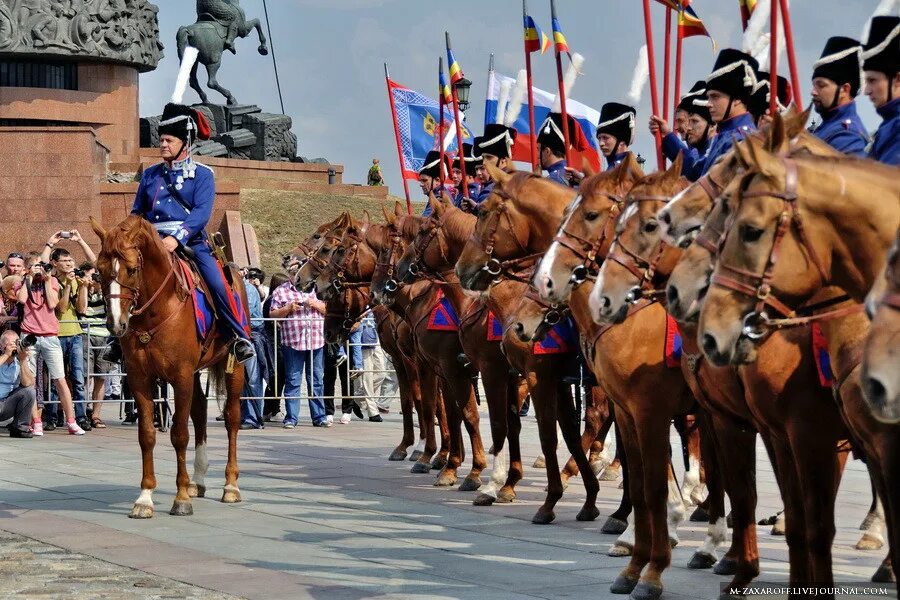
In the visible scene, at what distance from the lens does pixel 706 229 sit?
604 centimetres

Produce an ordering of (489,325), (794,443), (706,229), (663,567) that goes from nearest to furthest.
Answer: (706,229) → (794,443) → (663,567) → (489,325)

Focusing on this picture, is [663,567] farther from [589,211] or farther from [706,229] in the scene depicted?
[706,229]

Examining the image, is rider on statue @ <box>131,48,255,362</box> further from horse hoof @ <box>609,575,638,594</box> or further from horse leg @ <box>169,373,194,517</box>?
horse hoof @ <box>609,575,638,594</box>

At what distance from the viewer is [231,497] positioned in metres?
13.0

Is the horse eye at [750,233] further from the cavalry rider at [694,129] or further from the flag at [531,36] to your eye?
the flag at [531,36]

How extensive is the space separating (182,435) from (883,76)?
286 inches

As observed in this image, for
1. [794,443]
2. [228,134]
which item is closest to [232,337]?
[794,443]

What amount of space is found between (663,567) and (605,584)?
0.53m

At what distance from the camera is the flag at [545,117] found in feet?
50.2

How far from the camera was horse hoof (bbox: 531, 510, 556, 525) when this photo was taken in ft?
37.2

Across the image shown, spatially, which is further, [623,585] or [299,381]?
[299,381]

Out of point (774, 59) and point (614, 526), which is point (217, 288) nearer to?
point (614, 526)

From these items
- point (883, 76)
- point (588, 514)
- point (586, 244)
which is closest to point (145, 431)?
point (588, 514)

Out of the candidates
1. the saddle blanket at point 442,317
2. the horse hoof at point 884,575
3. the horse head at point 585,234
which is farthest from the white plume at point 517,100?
the horse hoof at point 884,575
